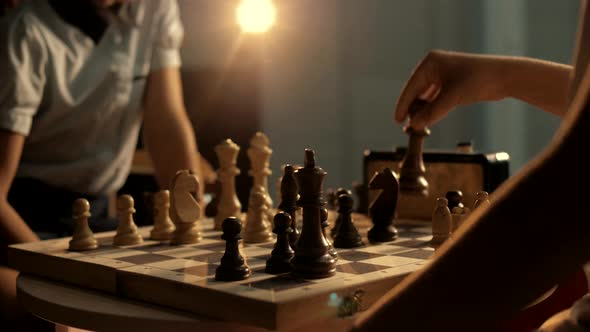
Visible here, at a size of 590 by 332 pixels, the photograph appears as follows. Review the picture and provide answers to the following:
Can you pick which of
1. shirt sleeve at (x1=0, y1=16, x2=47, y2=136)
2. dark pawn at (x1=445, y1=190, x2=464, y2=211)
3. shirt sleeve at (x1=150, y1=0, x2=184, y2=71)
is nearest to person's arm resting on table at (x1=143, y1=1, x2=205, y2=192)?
shirt sleeve at (x1=150, y1=0, x2=184, y2=71)

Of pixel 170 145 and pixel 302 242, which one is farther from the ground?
pixel 170 145

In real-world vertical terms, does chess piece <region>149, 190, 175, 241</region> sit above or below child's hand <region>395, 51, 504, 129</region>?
below

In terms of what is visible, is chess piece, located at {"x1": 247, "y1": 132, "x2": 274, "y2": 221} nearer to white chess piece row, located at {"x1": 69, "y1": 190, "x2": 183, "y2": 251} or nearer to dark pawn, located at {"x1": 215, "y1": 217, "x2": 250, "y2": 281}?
white chess piece row, located at {"x1": 69, "y1": 190, "x2": 183, "y2": 251}

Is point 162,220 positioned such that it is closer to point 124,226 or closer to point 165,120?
point 124,226

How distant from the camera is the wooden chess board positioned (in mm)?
882

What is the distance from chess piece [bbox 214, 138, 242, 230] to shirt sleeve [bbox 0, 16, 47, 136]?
63 centimetres

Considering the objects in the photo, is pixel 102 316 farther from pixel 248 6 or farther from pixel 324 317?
pixel 248 6

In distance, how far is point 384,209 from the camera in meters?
1.37

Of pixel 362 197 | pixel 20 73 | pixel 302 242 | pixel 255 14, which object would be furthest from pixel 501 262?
pixel 255 14

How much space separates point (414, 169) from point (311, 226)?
0.53 meters

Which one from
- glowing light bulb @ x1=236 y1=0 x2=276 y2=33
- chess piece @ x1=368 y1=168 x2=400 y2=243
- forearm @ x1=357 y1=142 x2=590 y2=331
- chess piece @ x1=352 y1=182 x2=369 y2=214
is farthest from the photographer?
glowing light bulb @ x1=236 y1=0 x2=276 y2=33

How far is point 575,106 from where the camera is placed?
2.21ft

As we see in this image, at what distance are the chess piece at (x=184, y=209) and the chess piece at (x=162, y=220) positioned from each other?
0.22 ft

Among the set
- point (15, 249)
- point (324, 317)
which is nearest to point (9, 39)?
point (15, 249)
